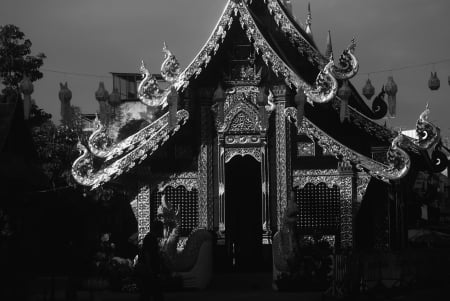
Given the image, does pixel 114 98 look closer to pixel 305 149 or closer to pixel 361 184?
pixel 305 149

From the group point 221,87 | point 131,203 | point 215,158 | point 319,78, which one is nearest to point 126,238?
point 131,203

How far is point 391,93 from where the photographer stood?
20.4m

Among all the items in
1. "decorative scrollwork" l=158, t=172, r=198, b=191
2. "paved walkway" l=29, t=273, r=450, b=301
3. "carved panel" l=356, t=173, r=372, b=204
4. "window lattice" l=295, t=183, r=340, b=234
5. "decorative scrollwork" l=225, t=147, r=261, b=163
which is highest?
"decorative scrollwork" l=225, t=147, r=261, b=163

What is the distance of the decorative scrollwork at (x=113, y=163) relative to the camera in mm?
21312

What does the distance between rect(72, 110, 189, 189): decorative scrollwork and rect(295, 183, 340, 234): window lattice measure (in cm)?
330

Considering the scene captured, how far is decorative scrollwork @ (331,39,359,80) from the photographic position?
70.1ft

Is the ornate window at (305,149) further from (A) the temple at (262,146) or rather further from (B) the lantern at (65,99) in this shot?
(B) the lantern at (65,99)

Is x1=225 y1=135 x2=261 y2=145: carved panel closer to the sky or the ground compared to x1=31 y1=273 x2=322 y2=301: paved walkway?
closer to the sky

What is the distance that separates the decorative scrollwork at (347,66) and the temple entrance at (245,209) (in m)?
3.40

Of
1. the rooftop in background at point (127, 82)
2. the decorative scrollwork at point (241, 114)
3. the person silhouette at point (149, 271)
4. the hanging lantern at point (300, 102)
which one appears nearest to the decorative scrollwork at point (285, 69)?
the hanging lantern at point (300, 102)

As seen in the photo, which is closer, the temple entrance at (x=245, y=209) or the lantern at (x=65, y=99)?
the lantern at (x=65, y=99)

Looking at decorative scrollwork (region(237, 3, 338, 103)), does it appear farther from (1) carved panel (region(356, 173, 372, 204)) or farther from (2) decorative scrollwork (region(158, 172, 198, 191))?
(2) decorative scrollwork (region(158, 172, 198, 191))

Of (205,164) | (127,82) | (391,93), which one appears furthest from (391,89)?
(127,82)

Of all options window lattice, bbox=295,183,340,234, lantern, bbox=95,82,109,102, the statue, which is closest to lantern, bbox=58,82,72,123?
lantern, bbox=95,82,109,102
